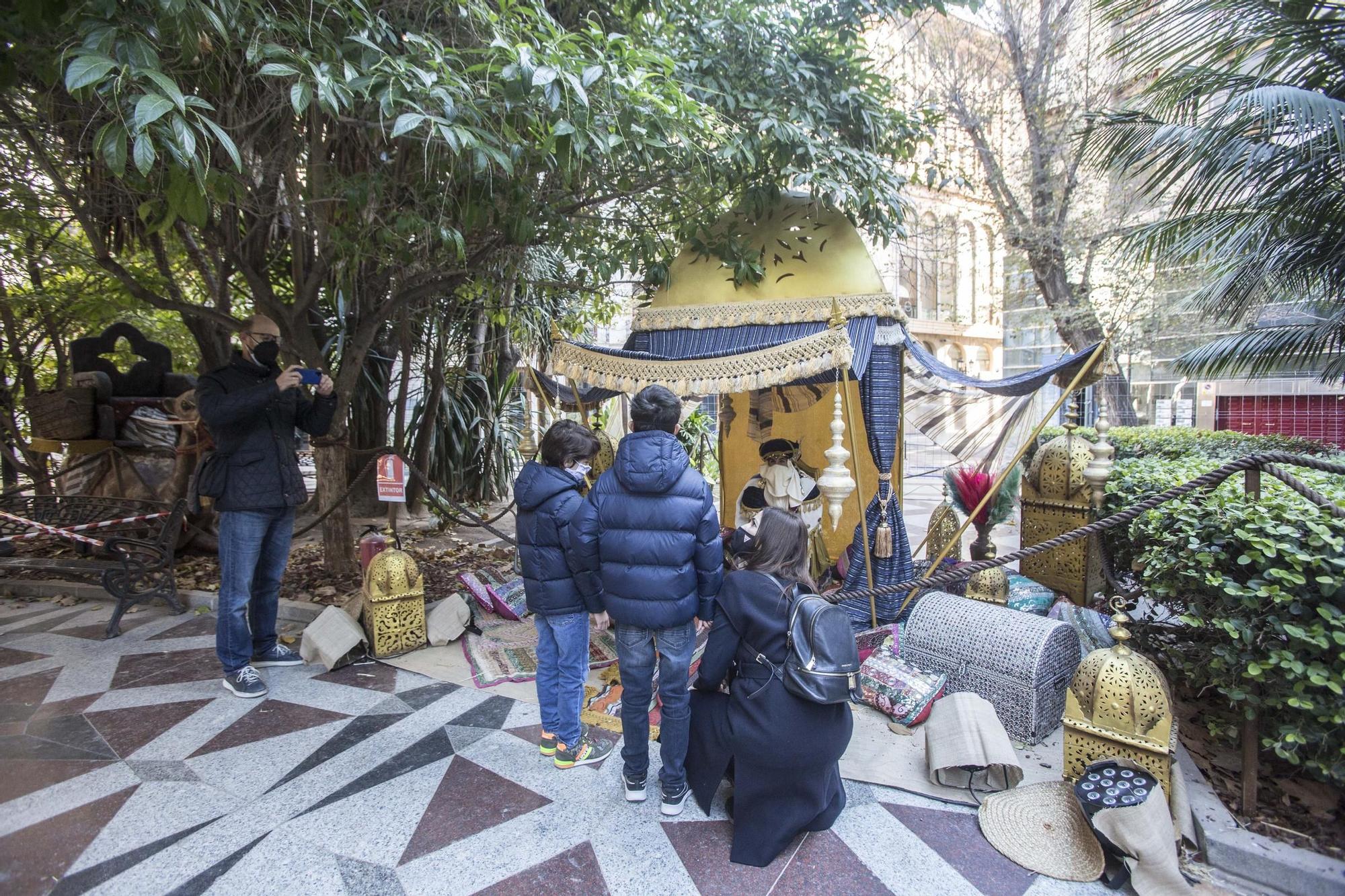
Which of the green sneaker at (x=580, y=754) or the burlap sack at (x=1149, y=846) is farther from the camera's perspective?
the green sneaker at (x=580, y=754)

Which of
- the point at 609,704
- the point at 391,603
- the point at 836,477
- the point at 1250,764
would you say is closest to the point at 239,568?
the point at 391,603

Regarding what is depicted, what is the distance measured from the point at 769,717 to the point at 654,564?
69 cm

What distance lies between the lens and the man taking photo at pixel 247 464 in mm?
3566

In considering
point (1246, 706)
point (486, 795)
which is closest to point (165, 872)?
point (486, 795)

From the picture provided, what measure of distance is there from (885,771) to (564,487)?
193 cm

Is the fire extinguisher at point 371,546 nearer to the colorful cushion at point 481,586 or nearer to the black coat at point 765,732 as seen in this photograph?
the colorful cushion at point 481,586

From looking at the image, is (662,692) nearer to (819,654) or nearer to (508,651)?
(819,654)

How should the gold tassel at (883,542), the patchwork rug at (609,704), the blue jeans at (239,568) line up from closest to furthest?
the patchwork rug at (609,704) → the blue jeans at (239,568) → the gold tassel at (883,542)

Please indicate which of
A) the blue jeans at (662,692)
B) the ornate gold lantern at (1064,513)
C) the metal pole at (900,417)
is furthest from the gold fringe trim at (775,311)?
the blue jeans at (662,692)

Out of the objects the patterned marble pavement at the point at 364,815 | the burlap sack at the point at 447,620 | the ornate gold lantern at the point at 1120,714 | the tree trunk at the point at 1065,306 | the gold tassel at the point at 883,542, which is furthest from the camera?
the tree trunk at the point at 1065,306

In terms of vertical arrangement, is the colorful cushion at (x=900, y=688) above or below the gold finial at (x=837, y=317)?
below

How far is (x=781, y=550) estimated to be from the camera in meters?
2.46

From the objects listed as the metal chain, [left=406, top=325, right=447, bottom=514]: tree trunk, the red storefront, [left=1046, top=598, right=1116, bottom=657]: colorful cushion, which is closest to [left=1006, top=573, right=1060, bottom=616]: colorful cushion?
[left=1046, top=598, right=1116, bottom=657]: colorful cushion

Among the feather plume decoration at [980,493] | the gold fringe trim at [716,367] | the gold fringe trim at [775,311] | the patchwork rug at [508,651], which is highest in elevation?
the gold fringe trim at [775,311]
